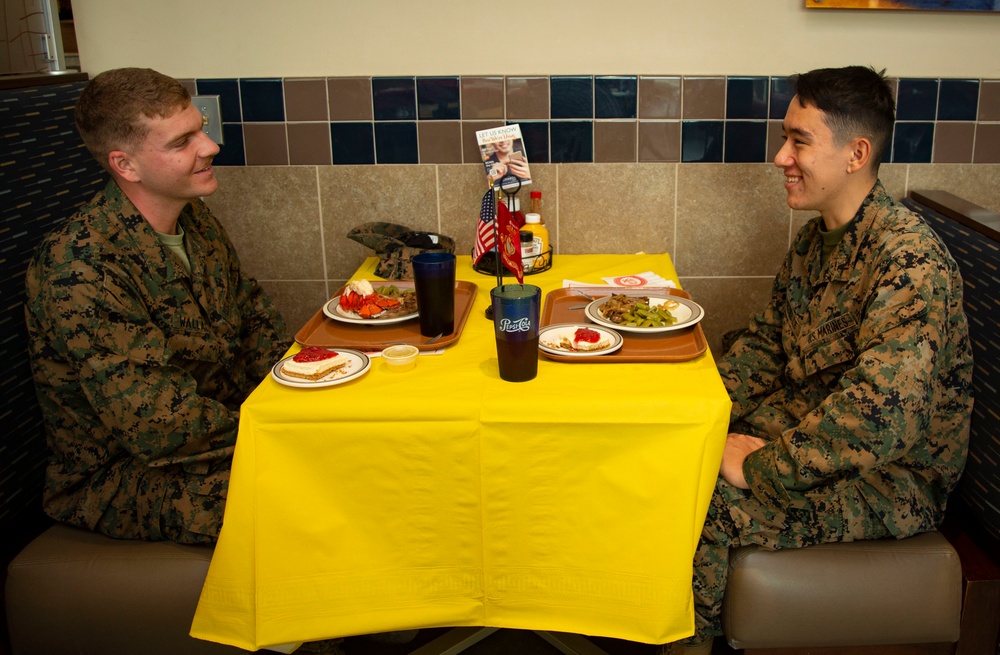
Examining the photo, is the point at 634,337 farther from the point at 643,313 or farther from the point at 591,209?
the point at 591,209

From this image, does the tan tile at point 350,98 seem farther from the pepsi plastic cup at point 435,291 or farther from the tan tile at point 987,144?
the tan tile at point 987,144

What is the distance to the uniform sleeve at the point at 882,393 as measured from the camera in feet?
5.16

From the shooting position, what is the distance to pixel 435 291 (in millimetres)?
1743

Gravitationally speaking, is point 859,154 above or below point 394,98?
below

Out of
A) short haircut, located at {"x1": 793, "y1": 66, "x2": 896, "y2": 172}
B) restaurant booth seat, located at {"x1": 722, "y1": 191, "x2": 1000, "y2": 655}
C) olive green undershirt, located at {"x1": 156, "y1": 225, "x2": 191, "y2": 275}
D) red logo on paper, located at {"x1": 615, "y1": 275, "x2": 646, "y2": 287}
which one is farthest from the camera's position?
red logo on paper, located at {"x1": 615, "y1": 275, "x2": 646, "y2": 287}

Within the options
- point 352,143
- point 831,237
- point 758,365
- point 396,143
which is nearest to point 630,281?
point 758,365

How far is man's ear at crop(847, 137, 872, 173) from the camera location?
1.82 m

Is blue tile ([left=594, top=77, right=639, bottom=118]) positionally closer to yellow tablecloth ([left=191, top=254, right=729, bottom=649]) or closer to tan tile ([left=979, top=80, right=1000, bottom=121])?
tan tile ([left=979, top=80, right=1000, bottom=121])

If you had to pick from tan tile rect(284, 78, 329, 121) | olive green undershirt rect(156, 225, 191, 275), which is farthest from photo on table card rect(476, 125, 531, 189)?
olive green undershirt rect(156, 225, 191, 275)

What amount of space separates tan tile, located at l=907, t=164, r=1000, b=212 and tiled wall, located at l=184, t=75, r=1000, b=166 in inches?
1.0

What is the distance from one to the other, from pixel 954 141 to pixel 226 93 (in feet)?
6.91

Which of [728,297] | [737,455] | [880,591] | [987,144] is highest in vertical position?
[987,144]

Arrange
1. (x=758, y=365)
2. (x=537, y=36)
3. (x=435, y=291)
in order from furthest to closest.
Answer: (x=537, y=36) → (x=758, y=365) → (x=435, y=291)

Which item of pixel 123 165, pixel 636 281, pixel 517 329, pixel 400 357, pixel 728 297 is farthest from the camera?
pixel 728 297
